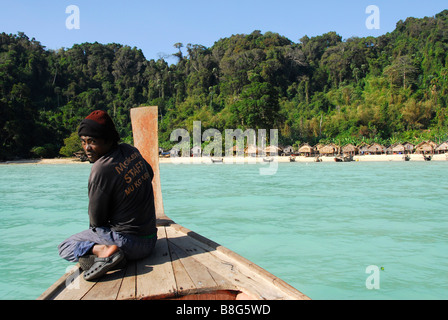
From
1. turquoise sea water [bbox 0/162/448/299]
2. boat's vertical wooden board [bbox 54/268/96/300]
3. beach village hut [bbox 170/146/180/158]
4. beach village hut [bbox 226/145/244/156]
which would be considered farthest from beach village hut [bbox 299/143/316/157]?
boat's vertical wooden board [bbox 54/268/96/300]

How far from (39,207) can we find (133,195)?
8807 mm

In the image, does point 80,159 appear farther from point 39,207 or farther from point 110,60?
point 110,60

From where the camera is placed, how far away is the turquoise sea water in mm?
4223

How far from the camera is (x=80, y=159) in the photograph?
A: 118ft

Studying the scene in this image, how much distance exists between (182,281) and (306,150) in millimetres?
35180

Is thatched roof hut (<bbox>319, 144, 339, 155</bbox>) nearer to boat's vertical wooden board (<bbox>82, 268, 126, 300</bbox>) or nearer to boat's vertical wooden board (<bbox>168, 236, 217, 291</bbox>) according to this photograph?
boat's vertical wooden board (<bbox>168, 236, 217, 291</bbox>)

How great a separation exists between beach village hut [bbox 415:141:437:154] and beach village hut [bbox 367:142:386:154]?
300cm

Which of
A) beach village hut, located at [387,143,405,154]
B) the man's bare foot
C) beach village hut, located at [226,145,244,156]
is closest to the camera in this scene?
the man's bare foot

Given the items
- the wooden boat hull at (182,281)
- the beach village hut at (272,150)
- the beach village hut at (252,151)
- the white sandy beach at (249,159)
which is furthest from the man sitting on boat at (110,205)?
the beach village hut at (272,150)

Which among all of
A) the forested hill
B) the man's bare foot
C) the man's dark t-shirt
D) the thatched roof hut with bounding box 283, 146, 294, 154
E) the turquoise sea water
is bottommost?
the turquoise sea water

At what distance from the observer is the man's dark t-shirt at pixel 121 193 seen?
7.44ft

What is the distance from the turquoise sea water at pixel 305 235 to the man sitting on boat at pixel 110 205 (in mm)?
2195

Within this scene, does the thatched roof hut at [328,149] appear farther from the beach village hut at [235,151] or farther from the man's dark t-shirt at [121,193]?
the man's dark t-shirt at [121,193]
